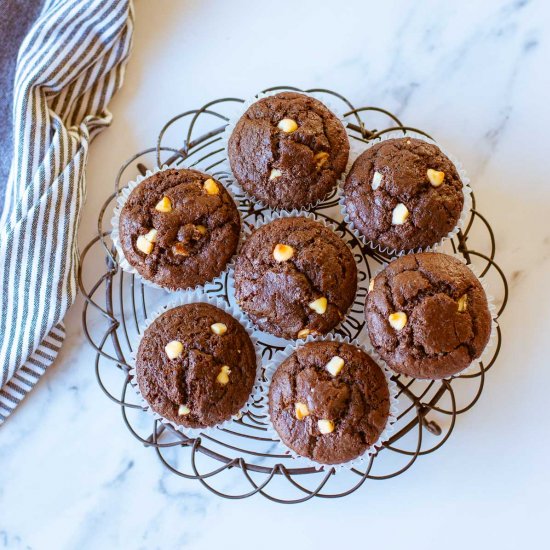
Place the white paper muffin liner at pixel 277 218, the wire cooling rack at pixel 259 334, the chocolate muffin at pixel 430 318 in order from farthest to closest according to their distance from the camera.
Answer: the wire cooling rack at pixel 259 334
the white paper muffin liner at pixel 277 218
the chocolate muffin at pixel 430 318

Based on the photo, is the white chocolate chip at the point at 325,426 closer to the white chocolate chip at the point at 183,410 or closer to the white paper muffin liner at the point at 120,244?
the white chocolate chip at the point at 183,410

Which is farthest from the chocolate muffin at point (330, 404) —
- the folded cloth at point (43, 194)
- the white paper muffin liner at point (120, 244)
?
the folded cloth at point (43, 194)

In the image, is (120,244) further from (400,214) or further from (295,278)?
(400,214)

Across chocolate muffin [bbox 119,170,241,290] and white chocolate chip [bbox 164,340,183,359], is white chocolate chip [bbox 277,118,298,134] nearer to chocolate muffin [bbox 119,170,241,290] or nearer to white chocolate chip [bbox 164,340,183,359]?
chocolate muffin [bbox 119,170,241,290]

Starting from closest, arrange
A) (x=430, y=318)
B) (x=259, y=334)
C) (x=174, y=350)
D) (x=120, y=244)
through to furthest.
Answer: (x=430, y=318) → (x=174, y=350) → (x=120, y=244) → (x=259, y=334)

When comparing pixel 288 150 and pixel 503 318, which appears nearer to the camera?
pixel 288 150

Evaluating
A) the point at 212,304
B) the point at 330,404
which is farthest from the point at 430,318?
the point at 212,304

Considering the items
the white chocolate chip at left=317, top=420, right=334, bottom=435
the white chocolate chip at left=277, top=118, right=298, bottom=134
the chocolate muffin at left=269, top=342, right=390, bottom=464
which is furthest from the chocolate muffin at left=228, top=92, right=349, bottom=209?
the white chocolate chip at left=317, top=420, right=334, bottom=435

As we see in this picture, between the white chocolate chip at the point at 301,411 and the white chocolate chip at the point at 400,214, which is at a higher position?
the white chocolate chip at the point at 400,214
